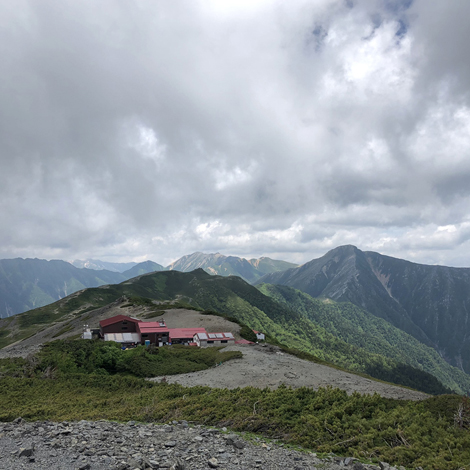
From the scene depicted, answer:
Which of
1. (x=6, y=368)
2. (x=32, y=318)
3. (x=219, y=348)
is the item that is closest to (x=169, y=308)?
(x=219, y=348)

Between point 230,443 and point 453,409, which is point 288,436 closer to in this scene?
point 230,443

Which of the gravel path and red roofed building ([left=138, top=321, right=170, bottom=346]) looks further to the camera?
red roofed building ([left=138, top=321, right=170, bottom=346])

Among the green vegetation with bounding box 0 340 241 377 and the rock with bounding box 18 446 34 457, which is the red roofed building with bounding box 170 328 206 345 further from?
the rock with bounding box 18 446 34 457

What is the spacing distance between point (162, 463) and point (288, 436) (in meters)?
7.98

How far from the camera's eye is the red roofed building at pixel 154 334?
77.1 metres

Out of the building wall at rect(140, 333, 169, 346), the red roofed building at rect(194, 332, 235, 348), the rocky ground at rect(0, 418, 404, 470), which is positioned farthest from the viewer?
the red roofed building at rect(194, 332, 235, 348)

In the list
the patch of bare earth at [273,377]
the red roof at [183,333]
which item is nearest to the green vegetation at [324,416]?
the patch of bare earth at [273,377]

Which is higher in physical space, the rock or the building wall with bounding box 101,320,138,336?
the rock

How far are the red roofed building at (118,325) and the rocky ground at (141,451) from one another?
67.4 metres

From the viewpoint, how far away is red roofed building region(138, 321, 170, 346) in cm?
7712

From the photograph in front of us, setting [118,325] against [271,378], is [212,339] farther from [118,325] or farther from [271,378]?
Result: [271,378]

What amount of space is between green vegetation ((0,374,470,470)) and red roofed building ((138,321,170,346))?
48.8m

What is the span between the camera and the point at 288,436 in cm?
1661

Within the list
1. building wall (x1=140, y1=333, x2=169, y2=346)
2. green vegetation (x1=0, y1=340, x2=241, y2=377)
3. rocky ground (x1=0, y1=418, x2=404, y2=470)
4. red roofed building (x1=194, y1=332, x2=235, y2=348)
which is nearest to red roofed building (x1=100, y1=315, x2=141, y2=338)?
building wall (x1=140, y1=333, x2=169, y2=346)
